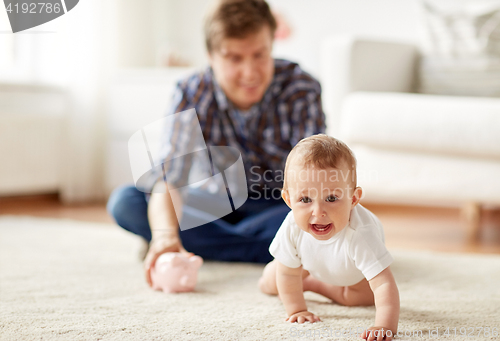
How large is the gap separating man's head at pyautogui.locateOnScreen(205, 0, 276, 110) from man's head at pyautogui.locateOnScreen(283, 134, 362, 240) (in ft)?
1.48

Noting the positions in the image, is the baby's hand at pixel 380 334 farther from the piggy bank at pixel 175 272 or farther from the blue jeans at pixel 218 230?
the blue jeans at pixel 218 230

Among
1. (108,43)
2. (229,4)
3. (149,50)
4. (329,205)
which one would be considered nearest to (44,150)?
(108,43)

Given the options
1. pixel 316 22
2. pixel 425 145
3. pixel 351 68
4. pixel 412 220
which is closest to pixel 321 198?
pixel 425 145

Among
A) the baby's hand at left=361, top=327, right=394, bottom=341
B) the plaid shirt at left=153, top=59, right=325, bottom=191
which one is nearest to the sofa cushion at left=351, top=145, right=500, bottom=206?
the plaid shirt at left=153, top=59, right=325, bottom=191

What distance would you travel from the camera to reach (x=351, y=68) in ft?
5.69

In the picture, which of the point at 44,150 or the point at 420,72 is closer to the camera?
the point at 420,72

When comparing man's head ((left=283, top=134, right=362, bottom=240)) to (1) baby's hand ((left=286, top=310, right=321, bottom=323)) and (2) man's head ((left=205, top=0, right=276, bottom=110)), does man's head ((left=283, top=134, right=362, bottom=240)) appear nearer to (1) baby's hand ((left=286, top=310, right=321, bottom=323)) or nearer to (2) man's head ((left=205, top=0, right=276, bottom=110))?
(1) baby's hand ((left=286, top=310, right=321, bottom=323))

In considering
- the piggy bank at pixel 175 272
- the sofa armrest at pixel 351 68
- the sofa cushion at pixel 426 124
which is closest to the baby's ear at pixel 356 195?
the piggy bank at pixel 175 272

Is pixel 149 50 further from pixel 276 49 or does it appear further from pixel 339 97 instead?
pixel 339 97

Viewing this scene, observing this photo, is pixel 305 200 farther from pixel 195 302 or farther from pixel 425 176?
pixel 425 176

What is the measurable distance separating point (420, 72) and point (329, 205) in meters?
1.38

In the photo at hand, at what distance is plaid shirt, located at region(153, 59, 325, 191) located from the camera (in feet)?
4.05

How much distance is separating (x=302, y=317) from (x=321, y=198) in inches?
8.1

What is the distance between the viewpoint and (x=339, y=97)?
175 cm
